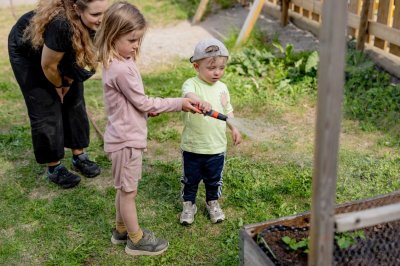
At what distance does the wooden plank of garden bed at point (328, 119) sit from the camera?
1.55 metres

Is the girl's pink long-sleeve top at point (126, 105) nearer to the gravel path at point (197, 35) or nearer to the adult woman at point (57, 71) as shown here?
the adult woman at point (57, 71)

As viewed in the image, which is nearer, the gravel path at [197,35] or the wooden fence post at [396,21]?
the wooden fence post at [396,21]

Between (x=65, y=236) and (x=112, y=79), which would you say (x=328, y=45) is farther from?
(x=65, y=236)

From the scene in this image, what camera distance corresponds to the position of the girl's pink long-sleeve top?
9.11 feet

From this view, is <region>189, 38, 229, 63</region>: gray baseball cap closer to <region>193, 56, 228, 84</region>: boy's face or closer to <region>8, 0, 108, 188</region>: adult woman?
<region>193, 56, 228, 84</region>: boy's face

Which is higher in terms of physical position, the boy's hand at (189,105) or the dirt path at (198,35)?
the boy's hand at (189,105)

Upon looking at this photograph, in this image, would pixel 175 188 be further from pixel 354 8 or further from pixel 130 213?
pixel 354 8

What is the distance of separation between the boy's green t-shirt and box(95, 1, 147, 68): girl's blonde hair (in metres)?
0.55

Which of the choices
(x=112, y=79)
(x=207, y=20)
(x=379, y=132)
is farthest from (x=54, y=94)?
(x=207, y=20)

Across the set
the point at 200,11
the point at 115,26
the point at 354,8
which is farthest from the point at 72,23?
the point at 200,11

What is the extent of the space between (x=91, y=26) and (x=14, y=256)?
1.55 metres

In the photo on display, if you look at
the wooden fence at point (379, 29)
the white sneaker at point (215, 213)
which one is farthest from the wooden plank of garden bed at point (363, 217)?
the wooden fence at point (379, 29)

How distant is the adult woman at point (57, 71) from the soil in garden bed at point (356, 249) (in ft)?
5.56

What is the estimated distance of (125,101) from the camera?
2.85 meters
